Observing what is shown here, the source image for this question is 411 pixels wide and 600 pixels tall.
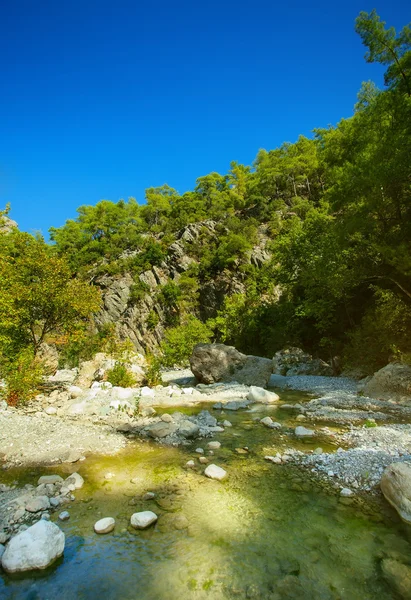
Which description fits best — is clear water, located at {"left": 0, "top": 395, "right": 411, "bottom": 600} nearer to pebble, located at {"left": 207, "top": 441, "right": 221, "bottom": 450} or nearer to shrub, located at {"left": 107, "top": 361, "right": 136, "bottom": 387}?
pebble, located at {"left": 207, "top": 441, "right": 221, "bottom": 450}

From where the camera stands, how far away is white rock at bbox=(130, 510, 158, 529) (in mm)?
4074

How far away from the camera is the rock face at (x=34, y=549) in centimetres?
335

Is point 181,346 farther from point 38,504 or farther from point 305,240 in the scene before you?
point 38,504

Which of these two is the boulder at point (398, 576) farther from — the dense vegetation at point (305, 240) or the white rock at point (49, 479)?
the dense vegetation at point (305, 240)

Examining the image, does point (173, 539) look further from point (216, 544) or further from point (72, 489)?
point (72, 489)

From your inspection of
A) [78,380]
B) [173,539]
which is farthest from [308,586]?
[78,380]

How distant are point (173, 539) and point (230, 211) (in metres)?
53.6

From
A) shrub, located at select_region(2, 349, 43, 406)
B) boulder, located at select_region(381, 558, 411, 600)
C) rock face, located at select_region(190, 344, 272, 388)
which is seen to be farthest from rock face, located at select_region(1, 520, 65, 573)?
rock face, located at select_region(190, 344, 272, 388)

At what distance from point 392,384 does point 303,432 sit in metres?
5.95

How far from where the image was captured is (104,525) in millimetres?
4016

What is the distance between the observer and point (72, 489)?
504cm

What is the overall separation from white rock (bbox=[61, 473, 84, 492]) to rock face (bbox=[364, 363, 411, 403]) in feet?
35.2

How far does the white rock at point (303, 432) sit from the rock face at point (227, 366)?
27.6ft

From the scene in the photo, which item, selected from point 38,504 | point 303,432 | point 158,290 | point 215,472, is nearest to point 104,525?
point 38,504
